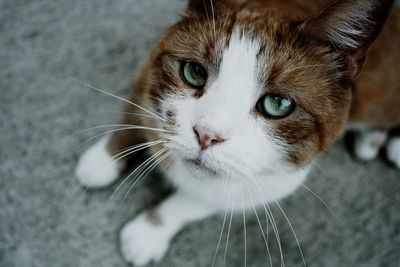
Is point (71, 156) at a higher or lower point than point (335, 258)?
higher

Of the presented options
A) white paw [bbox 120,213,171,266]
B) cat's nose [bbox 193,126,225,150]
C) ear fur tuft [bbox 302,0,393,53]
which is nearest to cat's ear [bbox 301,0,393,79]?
ear fur tuft [bbox 302,0,393,53]

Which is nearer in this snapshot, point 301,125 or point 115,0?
point 301,125

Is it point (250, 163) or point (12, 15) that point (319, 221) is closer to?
point (250, 163)

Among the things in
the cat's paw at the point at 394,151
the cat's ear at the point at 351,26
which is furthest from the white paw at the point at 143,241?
the cat's paw at the point at 394,151

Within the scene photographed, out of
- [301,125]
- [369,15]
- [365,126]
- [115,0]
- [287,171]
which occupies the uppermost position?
[115,0]

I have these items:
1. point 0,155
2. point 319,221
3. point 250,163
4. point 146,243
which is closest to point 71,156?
point 0,155

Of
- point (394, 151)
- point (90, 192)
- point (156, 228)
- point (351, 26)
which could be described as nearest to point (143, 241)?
point (156, 228)

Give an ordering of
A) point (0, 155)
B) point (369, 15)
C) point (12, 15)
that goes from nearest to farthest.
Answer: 1. point (369, 15)
2. point (0, 155)
3. point (12, 15)
